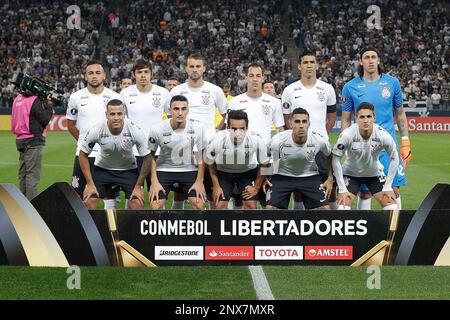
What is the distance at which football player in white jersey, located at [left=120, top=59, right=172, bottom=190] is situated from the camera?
35.1ft

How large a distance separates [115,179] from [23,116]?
8.59ft

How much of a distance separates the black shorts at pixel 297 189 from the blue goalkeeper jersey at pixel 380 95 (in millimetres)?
1144

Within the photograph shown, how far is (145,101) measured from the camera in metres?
10.7

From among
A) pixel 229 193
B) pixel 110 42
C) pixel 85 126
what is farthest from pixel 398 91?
pixel 110 42

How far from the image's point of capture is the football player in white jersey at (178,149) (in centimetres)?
944

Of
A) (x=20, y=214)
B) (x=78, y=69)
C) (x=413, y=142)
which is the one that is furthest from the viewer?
(x=78, y=69)

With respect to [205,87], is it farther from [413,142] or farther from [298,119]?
[413,142]

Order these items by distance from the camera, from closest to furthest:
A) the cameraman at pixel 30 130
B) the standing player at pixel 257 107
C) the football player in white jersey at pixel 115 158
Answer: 1. the football player in white jersey at pixel 115 158
2. the standing player at pixel 257 107
3. the cameraman at pixel 30 130

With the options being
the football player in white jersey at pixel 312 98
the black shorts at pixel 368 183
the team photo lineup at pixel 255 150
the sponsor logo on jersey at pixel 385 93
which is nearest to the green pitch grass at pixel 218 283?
the team photo lineup at pixel 255 150

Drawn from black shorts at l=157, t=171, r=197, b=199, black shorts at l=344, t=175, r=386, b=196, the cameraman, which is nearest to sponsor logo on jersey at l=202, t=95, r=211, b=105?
black shorts at l=157, t=171, r=197, b=199

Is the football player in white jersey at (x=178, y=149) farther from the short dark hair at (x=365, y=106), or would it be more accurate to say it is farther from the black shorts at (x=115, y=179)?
the short dark hair at (x=365, y=106)

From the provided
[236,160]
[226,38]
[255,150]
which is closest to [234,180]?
[236,160]

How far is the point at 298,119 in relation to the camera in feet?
29.9

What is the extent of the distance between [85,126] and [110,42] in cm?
3011
